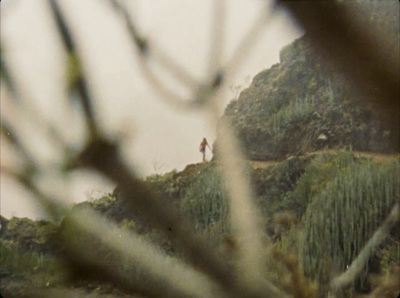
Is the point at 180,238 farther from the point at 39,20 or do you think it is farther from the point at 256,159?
the point at 39,20

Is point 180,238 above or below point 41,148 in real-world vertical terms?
below

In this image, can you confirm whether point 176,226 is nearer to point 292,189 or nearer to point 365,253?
point 292,189

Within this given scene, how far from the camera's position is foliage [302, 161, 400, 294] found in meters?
0.89

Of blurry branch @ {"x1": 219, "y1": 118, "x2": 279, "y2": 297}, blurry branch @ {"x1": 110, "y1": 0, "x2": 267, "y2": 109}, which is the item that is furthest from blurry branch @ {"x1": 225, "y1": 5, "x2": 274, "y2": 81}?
blurry branch @ {"x1": 219, "y1": 118, "x2": 279, "y2": 297}

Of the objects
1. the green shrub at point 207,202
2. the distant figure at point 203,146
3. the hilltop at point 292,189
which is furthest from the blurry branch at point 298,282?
the distant figure at point 203,146

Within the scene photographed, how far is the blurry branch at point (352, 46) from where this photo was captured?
67 centimetres

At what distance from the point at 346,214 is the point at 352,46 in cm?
36

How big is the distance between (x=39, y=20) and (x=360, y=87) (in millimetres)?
697

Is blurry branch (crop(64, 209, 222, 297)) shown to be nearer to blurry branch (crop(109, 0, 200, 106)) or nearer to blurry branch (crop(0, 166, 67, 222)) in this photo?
blurry branch (crop(0, 166, 67, 222))

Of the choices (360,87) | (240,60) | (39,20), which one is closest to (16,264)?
(39,20)

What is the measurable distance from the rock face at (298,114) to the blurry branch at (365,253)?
132 mm

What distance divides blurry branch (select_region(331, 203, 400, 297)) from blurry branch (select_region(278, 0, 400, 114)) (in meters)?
0.25

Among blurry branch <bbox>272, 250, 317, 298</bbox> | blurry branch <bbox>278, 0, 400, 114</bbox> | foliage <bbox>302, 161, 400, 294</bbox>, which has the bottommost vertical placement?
blurry branch <bbox>272, 250, 317, 298</bbox>

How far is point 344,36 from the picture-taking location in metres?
0.67
